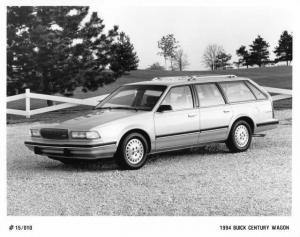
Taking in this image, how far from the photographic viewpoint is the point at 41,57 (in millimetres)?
24609

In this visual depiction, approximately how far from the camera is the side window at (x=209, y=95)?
10.6 m

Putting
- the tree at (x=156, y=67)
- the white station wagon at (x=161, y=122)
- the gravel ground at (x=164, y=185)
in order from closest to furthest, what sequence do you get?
1. the gravel ground at (x=164, y=185)
2. the white station wagon at (x=161, y=122)
3. the tree at (x=156, y=67)

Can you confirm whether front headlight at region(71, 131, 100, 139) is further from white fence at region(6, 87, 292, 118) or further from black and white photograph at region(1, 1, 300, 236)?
white fence at region(6, 87, 292, 118)

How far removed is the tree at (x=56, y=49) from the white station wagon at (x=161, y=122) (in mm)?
13851

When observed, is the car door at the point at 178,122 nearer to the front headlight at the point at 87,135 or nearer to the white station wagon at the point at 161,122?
the white station wagon at the point at 161,122

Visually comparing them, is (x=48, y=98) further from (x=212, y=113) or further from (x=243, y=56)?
(x=243, y=56)

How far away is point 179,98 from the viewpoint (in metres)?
10.3

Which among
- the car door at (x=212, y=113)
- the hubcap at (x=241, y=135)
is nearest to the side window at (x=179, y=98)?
the car door at (x=212, y=113)

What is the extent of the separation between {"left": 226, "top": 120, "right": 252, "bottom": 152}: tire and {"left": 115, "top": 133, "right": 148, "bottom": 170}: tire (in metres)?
2.18
